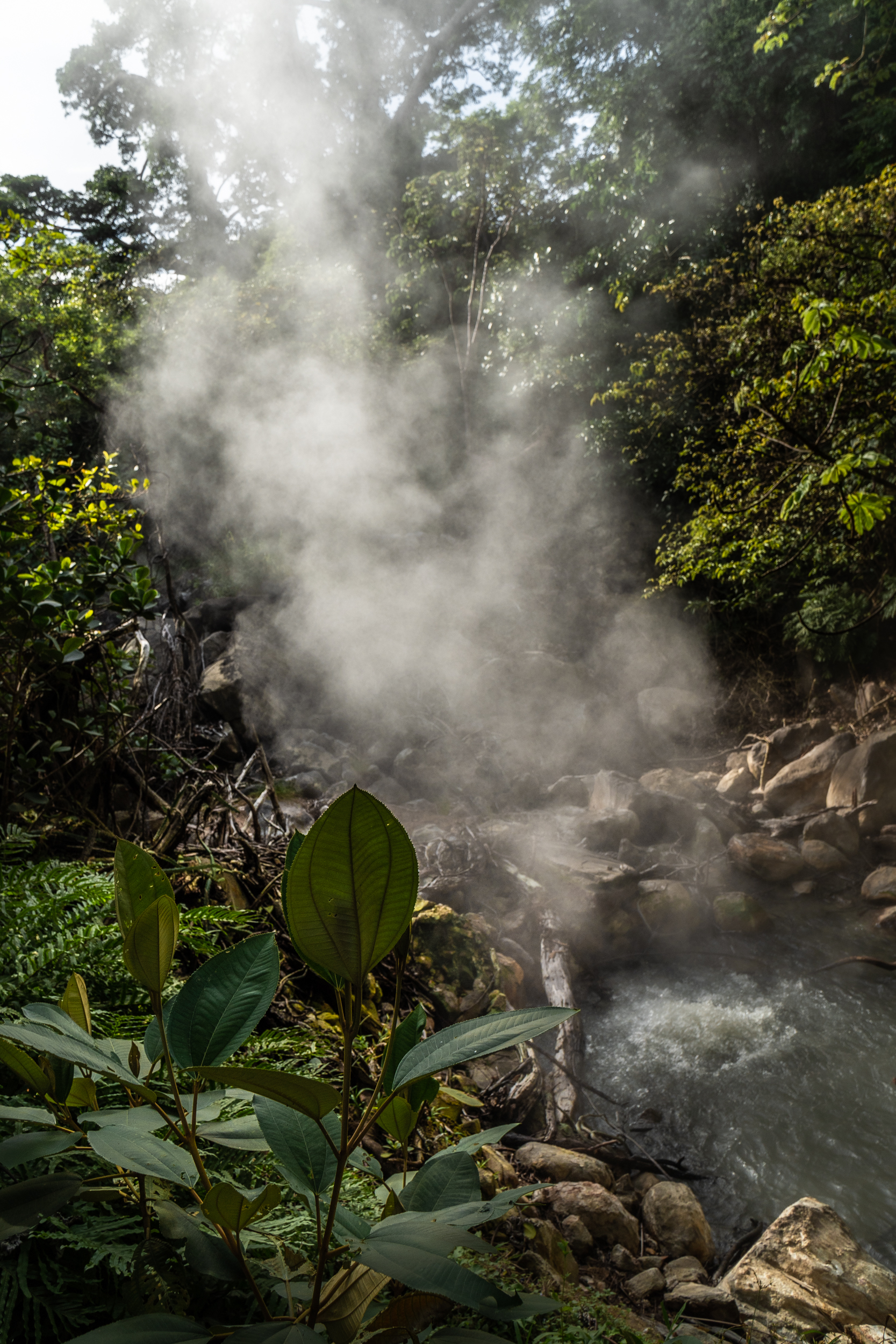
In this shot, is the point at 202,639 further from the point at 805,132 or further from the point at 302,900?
the point at 805,132

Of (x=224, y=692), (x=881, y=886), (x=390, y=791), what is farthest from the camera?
(x=224, y=692)

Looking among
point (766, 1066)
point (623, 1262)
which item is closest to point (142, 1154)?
point (623, 1262)

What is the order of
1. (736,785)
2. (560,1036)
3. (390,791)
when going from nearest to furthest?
(560,1036)
(736,785)
(390,791)

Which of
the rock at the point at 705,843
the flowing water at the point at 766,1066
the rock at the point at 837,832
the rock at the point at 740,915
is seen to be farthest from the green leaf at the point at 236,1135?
the rock at the point at 837,832

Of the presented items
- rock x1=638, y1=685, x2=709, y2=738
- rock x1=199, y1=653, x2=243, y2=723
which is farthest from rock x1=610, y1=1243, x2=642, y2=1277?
rock x1=638, y1=685, x2=709, y2=738

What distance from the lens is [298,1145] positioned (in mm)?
485

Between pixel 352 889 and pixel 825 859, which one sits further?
pixel 825 859

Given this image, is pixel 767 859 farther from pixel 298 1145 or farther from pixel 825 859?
pixel 298 1145

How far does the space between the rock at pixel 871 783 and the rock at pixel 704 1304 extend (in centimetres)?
560

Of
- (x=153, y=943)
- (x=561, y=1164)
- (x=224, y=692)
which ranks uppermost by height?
(x=153, y=943)

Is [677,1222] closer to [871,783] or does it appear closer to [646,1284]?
[646,1284]

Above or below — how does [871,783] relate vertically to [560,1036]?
above

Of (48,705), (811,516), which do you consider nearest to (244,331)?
(811,516)

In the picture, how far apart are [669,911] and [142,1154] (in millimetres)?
5209
